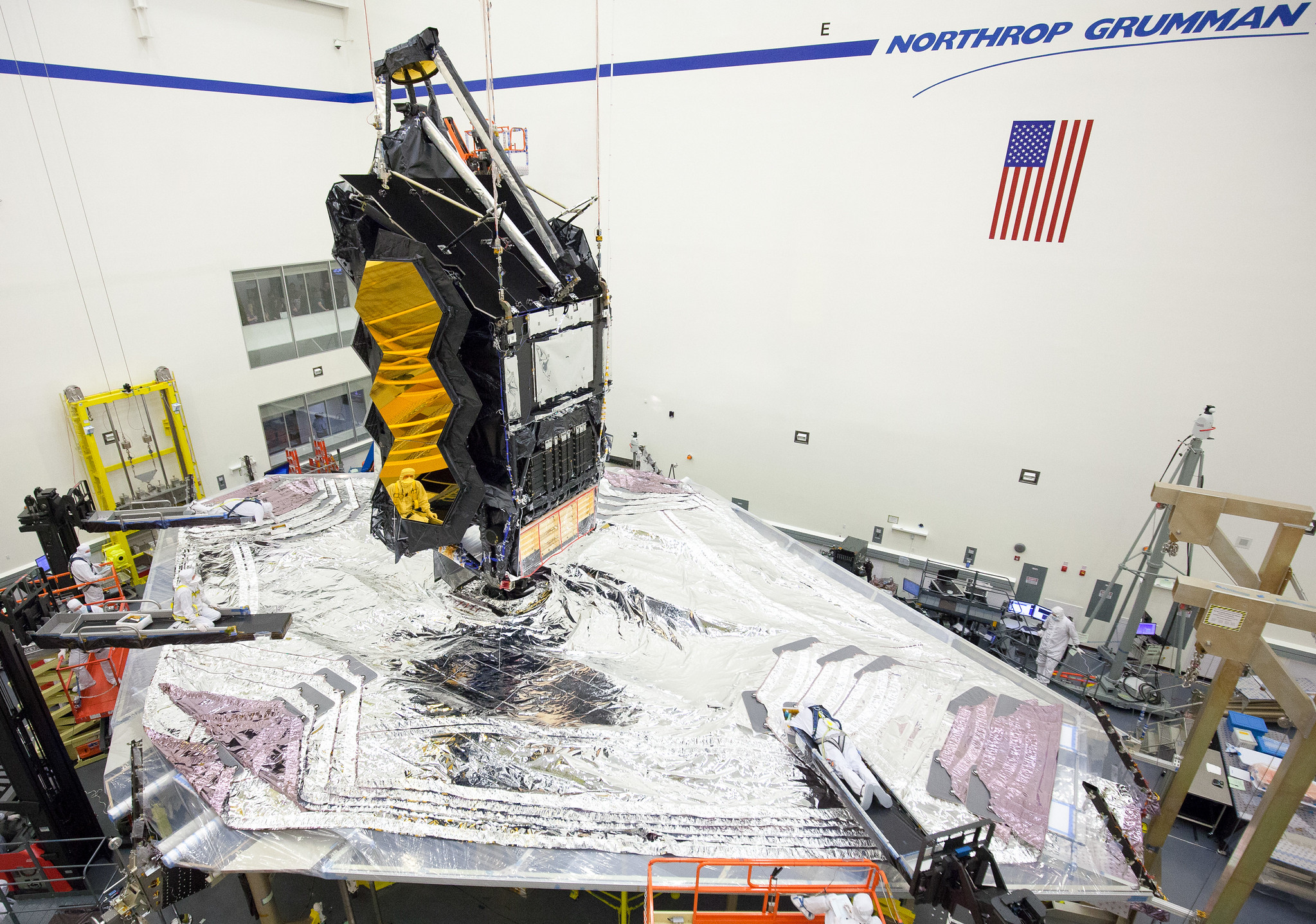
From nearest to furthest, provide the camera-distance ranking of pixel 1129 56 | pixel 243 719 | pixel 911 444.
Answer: pixel 243 719 < pixel 1129 56 < pixel 911 444

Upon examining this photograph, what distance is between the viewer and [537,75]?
34.1ft

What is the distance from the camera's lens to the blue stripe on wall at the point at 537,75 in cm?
844

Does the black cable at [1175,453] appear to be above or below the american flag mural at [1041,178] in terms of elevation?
below

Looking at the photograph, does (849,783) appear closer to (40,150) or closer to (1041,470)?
(1041,470)

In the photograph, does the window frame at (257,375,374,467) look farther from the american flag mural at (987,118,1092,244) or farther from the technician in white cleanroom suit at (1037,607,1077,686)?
the technician in white cleanroom suit at (1037,607,1077,686)

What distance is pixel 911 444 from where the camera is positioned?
954 cm

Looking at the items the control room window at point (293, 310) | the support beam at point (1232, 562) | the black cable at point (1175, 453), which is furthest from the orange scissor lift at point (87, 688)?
the black cable at point (1175, 453)

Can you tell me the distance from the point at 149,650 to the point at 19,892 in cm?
237

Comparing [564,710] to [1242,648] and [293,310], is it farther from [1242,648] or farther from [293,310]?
[293,310]

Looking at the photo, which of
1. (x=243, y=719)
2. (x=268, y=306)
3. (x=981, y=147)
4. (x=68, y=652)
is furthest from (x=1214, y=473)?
(x=268, y=306)

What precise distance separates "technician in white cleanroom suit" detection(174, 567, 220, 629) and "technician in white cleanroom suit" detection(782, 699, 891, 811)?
4.42 m

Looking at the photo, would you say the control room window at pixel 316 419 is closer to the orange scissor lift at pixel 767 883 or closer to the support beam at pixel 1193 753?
the orange scissor lift at pixel 767 883

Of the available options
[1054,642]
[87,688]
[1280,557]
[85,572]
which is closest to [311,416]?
[85,572]

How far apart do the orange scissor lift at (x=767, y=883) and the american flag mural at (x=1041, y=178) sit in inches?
302
